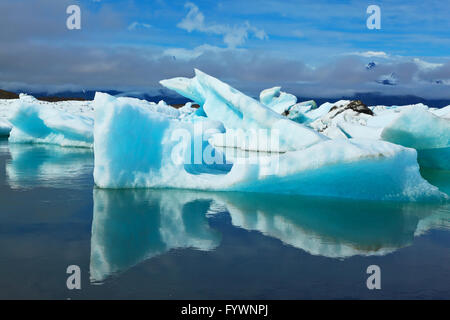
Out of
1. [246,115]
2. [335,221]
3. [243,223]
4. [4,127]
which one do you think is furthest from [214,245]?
[4,127]

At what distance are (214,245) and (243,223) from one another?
679mm

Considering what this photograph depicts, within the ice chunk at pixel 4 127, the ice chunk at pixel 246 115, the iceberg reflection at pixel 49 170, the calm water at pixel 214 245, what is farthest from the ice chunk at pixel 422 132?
the ice chunk at pixel 4 127

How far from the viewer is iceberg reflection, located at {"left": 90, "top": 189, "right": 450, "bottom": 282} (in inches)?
127

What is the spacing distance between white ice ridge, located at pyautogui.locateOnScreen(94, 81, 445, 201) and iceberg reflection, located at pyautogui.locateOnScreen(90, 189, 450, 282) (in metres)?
0.16

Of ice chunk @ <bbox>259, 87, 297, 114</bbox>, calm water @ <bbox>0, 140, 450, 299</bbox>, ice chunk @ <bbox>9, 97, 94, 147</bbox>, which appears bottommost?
calm water @ <bbox>0, 140, 450, 299</bbox>

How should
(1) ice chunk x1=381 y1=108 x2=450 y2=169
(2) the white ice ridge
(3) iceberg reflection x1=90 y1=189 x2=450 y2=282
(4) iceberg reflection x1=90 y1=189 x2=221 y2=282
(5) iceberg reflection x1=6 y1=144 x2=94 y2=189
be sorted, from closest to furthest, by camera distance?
(4) iceberg reflection x1=90 y1=189 x2=221 y2=282 → (3) iceberg reflection x1=90 y1=189 x2=450 y2=282 → (2) the white ice ridge → (5) iceberg reflection x1=6 y1=144 x2=94 y2=189 → (1) ice chunk x1=381 y1=108 x2=450 y2=169

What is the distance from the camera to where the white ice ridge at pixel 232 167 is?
4.74 metres

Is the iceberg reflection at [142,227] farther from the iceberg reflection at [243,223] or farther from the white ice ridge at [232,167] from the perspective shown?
the white ice ridge at [232,167]

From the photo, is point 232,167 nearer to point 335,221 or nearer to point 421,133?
point 335,221

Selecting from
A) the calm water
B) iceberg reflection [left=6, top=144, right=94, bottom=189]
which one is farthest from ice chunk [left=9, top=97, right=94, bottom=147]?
the calm water

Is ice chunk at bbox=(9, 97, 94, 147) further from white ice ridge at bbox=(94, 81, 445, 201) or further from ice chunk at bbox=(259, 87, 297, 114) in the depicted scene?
ice chunk at bbox=(259, 87, 297, 114)

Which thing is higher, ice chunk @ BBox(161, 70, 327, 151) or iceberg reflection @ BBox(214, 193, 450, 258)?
ice chunk @ BBox(161, 70, 327, 151)
